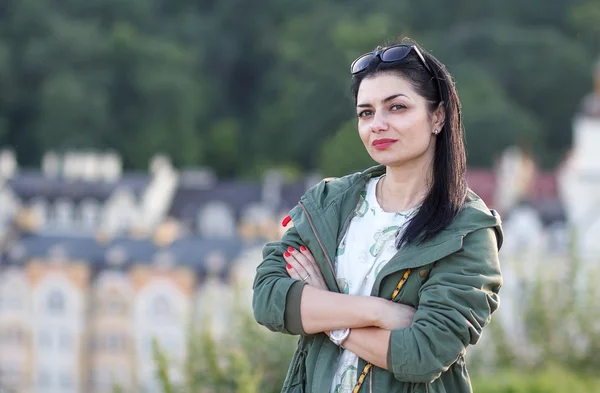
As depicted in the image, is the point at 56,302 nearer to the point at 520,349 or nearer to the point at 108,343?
the point at 108,343

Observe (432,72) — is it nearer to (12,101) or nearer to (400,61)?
(400,61)

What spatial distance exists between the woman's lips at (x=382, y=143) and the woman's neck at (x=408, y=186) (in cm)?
6

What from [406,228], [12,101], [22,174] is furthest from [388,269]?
[12,101]

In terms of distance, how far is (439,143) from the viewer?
7.98 feet

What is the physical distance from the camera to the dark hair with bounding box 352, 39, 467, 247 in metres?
2.34

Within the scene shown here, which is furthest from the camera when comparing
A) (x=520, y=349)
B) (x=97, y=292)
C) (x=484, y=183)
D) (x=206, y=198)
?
(x=206, y=198)

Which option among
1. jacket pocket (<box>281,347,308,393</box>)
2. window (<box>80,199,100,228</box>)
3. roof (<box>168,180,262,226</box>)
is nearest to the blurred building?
window (<box>80,199,100,228</box>)

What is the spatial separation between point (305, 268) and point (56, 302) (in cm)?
1866

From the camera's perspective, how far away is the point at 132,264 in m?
20.0

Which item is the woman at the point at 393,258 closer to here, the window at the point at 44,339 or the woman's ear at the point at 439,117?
the woman's ear at the point at 439,117

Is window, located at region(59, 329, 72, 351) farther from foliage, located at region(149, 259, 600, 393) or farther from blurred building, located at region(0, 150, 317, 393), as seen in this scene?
foliage, located at region(149, 259, 600, 393)

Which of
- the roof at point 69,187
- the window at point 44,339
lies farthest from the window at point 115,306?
the roof at point 69,187

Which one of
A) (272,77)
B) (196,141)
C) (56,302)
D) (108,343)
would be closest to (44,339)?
(56,302)

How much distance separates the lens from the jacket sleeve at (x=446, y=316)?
223 cm
